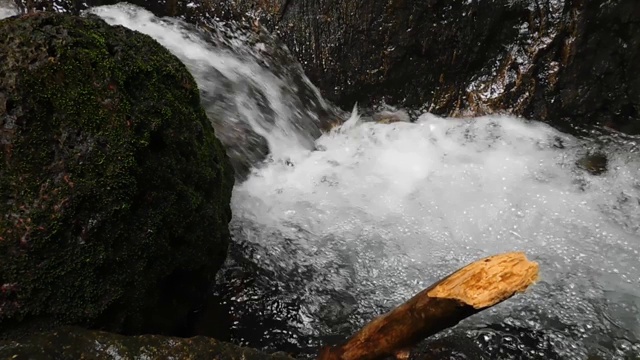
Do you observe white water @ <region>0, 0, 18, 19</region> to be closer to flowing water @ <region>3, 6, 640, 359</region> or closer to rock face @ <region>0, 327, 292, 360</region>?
flowing water @ <region>3, 6, 640, 359</region>

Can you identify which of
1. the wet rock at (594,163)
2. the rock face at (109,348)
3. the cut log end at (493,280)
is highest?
the wet rock at (594,163)

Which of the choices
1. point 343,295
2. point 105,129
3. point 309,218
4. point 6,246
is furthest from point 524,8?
point 6,246

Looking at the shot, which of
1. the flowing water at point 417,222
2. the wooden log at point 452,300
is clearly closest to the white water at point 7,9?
the flowing water at point 417,222

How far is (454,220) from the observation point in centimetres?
432

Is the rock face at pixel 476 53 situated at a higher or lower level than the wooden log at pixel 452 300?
higher

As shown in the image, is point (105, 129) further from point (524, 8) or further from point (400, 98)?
point (524, 8)

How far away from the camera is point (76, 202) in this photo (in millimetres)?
2260

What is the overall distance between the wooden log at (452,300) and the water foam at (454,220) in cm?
108

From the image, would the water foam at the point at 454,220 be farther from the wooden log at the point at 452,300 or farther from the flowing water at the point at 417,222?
the wooden log at the point at 452,300

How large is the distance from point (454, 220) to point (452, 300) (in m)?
2.46

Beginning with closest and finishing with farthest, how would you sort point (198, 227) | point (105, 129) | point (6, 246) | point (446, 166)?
point (6, 246), point (105, 129), point (198, 227), point (446, 166)

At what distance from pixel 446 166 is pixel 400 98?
1226mm

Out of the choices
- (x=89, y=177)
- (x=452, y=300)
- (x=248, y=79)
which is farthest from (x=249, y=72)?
(x=452, y=300)

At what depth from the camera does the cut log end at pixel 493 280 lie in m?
1.89
